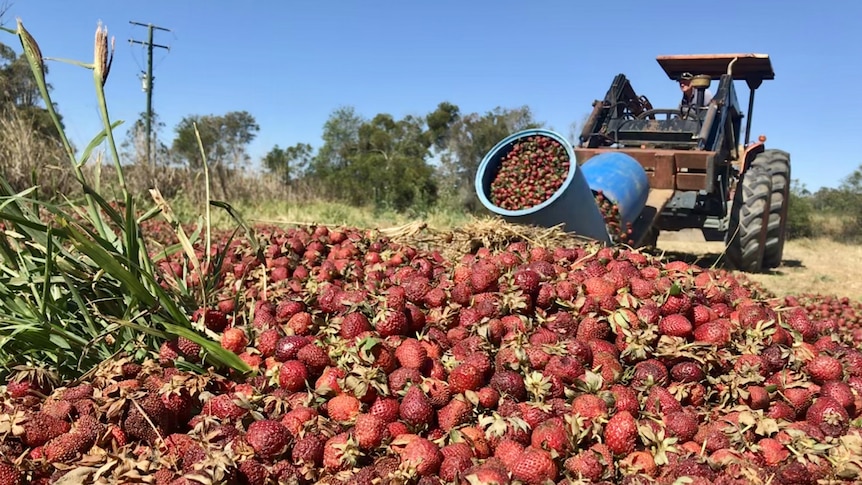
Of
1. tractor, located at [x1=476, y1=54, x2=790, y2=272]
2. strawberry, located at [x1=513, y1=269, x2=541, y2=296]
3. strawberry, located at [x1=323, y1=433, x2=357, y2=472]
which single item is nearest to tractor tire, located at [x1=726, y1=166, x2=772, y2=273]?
tractor, located at [x1=476, y1=54, x2=790, y2=272]

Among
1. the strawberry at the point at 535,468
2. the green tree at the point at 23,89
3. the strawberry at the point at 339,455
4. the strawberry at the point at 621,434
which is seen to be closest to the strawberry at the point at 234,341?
the strawberry at the point at 339,455

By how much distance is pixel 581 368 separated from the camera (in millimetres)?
1583

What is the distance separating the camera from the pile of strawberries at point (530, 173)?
466cm

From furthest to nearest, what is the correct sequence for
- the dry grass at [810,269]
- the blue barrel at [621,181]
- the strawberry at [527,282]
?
1. the dry grass at [810,269]
2. the blue barrel at [621,181]
3. the strawberry at [527,282]

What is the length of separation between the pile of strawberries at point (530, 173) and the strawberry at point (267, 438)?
354 centimetres

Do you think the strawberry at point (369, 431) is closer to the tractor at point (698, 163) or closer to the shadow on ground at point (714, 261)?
the tractor at point (698, 163)

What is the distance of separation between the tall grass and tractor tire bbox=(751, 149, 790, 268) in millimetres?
7414

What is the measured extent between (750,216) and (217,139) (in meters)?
23.1

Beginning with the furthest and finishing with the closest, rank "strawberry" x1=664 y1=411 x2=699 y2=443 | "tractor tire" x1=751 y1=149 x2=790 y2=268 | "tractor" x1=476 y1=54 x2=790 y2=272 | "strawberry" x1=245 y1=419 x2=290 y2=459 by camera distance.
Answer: "tractor tire" x1=751 y1=149 x2=790 y2=268, "tractor" x1=476 y1=54 x2=790 y2=272, "strawberry" x1=664 y1=411 x2=699 y2=443, "strawberry" x1=245 y1=419 x2=290 y2=459

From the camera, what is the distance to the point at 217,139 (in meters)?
25.3

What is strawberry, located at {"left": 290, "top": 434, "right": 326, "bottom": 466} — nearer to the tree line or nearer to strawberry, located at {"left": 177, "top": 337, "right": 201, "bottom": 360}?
strawberry, located at {"left": 177, "top": 337, "right": 201, "bottom": 360}

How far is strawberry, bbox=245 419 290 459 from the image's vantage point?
1.31 meters

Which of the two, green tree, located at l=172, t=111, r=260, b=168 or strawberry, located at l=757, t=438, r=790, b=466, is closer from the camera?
strawberry, located at l=757, t=438, r=790, b=466

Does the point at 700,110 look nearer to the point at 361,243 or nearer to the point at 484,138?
the point at 361,243
